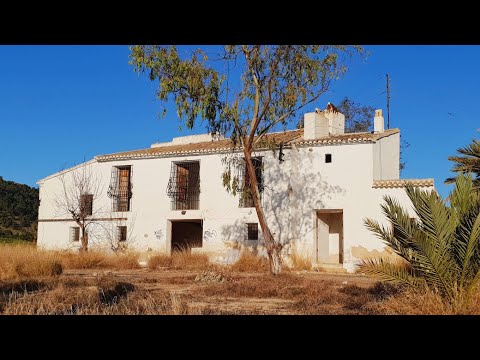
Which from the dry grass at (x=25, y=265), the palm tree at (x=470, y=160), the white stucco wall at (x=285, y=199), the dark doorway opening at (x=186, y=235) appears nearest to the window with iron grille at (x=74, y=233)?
the white stucco wall at (x=285, y=199)

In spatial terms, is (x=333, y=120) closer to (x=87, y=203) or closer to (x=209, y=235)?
(x=209, y=235)

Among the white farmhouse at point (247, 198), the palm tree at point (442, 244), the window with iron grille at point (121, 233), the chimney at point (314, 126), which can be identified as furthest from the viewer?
the window with iron grille at point (121, 233)

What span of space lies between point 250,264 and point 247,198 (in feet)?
11.6

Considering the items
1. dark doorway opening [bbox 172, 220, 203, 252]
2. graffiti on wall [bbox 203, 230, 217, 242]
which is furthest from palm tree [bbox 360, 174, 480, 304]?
dark doorway opening [bbox 172, 220, 203, 252]

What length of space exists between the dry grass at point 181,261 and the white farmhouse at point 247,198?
1.20 m

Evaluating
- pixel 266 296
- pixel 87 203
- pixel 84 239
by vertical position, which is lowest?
pixel 266 296

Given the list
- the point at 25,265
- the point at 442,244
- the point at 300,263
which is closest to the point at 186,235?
the point at 300,263

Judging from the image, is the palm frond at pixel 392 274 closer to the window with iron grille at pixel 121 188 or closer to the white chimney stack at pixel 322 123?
the white chimney stack at pixel 322 123

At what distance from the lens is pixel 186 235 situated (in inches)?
1081

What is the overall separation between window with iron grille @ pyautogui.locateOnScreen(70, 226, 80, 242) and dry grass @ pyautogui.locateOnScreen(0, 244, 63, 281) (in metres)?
11.0

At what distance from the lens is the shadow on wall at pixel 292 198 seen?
69.8 feet

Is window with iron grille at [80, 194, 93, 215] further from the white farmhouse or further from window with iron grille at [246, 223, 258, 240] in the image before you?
window with iron grille at [246, 223, 258, 240]
